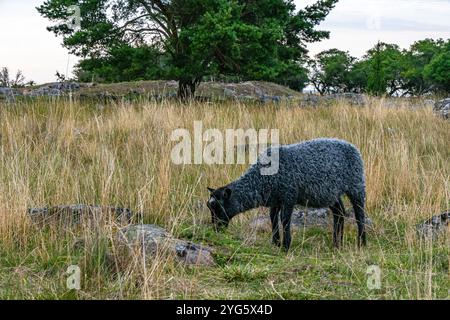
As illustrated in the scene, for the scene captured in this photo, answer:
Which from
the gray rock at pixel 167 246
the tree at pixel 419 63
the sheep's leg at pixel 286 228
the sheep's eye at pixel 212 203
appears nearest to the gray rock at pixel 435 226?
the sheep's leg at pixel 286 228

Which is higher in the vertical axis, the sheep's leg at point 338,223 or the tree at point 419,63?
the tree at point 419,63

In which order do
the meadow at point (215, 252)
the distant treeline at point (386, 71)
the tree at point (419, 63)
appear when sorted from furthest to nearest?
the tree at point (419, 63) < the distant treeline at point (386, 71) < the meadow at point (215, 252)

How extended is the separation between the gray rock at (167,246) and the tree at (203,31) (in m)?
9.63

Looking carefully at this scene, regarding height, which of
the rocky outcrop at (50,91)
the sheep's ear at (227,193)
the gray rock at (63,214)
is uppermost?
the rocky outcrop at (50,91)

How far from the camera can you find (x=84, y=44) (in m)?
16.1

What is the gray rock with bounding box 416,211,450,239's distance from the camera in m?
5.47

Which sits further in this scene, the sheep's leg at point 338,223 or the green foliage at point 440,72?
the green foliage at point 440,72

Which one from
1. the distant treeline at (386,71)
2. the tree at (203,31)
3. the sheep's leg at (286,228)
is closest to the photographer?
the sheep's leg at (286,228)

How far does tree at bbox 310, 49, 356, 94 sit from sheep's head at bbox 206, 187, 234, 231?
4678 centimetres

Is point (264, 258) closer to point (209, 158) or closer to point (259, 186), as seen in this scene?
point (259, 186)

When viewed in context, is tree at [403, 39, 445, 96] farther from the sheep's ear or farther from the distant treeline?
the sheep's ear

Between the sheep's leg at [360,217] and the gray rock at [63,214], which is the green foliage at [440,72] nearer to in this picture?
the sheep's leg at [360,217]

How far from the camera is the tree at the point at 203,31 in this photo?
14539 mm
